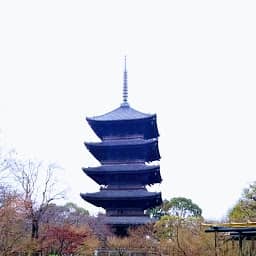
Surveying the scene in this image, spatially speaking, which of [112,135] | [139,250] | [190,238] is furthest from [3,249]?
[112,135]

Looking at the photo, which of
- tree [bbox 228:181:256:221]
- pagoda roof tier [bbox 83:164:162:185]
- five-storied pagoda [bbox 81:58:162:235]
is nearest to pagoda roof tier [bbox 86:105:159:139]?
five-storied pagoda [bbox 81:58:162:235]

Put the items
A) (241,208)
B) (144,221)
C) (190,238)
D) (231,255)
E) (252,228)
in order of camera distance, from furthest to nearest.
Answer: (144,221)
(241,208)
(190,238)
(231,255)
(252,228)

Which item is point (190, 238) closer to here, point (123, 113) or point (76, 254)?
point (76, 254)

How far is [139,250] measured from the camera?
2781cm

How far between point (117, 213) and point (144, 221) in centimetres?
202

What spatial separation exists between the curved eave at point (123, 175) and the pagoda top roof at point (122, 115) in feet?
12.1

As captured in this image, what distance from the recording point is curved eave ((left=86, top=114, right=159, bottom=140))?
107 feet

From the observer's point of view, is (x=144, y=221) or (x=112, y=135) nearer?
(x=144, y=221)

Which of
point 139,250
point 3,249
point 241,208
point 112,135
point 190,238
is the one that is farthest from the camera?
point 112,135

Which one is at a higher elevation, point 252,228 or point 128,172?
point 128,172

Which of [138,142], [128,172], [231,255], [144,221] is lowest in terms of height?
[231,255]

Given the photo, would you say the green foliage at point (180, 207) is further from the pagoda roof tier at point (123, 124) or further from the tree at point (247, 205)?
the tree at point (247, 205)

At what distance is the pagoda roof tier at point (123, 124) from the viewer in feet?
107

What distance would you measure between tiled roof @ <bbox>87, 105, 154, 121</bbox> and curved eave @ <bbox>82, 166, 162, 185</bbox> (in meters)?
3.77
